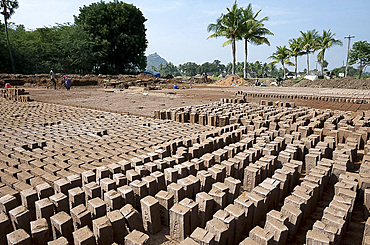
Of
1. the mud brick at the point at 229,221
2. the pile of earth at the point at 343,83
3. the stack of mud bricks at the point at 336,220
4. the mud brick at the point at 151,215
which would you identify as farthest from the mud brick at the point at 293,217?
the pile of earth at the point at 343,83

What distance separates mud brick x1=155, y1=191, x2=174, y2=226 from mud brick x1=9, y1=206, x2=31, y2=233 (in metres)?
1.02

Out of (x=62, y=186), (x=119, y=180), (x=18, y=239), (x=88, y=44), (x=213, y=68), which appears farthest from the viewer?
(x=213, y=68)

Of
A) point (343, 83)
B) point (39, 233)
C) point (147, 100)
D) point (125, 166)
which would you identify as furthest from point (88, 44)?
point (39, 233)

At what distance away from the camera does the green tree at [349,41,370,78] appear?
41094mm

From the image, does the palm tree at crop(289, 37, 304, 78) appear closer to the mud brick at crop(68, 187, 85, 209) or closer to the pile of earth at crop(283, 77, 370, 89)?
the pile of earth at crop(283, 77, 370, 89)

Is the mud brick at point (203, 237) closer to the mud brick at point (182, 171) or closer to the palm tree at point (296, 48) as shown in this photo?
the mud brick at point (182, 171)

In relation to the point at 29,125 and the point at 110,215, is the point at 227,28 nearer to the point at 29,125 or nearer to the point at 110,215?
the point at 29,125

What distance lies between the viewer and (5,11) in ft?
99.7

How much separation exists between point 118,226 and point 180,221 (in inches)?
18.3

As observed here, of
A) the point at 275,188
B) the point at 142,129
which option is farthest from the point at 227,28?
the point at 275,188

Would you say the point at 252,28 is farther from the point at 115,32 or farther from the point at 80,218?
the point at 80,218

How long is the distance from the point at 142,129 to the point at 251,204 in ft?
10.7

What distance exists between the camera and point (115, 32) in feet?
119

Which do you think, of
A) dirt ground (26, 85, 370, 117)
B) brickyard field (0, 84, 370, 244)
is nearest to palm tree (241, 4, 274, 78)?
dirt ground (26, 85, 370, 117)
